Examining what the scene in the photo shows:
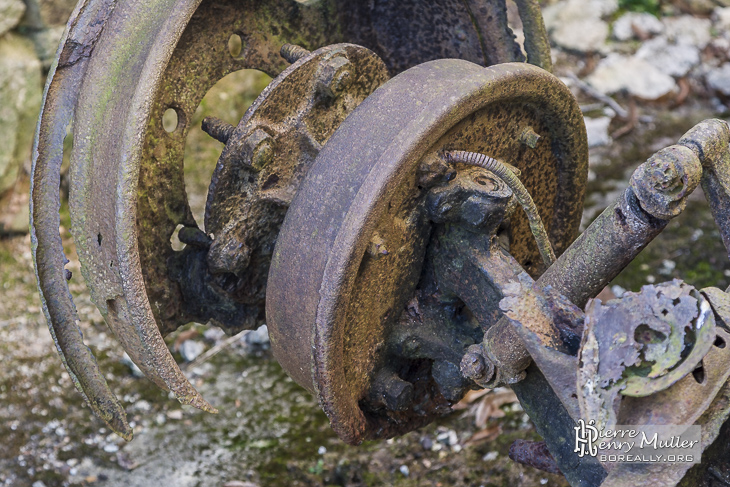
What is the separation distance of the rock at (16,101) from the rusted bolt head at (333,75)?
2415mm

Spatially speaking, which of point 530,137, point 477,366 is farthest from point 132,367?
point 530,137

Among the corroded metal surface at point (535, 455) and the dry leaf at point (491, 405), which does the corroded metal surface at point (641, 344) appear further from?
the dry leaf at point (491, 405)

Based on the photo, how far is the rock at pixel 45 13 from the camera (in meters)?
3.94

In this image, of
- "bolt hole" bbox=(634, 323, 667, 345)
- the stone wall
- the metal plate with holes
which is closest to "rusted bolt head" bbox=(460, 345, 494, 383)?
the metal plate with holes

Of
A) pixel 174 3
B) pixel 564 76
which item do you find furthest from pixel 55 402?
pixel 564 76

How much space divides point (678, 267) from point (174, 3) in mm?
2724

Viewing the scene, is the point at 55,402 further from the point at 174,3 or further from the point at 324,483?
the point at 174,3

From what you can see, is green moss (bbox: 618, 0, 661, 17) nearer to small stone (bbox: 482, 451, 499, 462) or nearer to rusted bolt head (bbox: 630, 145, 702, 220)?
small stone (bbox: 482, 451, 499, 462)

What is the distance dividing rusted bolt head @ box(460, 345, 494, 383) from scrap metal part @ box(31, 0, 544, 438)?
713mm

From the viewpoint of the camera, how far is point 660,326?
148cm

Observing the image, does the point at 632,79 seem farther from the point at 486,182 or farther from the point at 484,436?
the point at 486,182

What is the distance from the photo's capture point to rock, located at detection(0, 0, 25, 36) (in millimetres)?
3793

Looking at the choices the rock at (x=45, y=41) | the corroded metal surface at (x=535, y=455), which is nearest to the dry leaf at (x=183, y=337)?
the rock at (x=45, y=41)

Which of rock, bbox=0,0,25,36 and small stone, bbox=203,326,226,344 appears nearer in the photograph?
small stone, bbox=203,326,226,344
